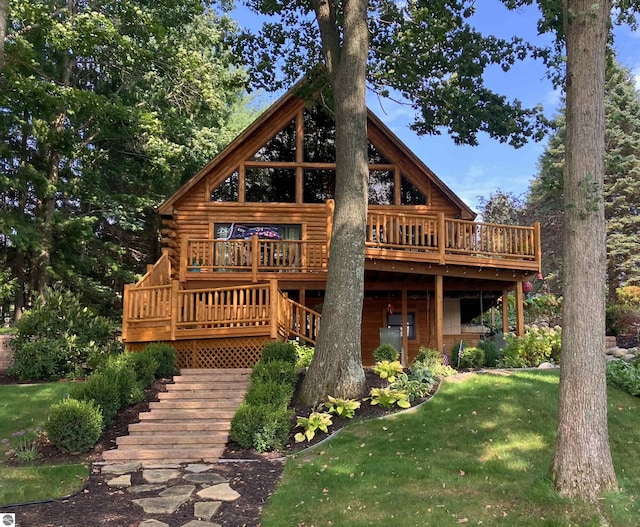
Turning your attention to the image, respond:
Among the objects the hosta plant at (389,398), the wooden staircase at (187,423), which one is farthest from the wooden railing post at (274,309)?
the hosta plant at (389,398)

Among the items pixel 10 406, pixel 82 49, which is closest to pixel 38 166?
pixel 82 49

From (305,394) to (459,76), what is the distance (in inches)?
370

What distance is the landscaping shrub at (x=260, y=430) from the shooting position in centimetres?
727

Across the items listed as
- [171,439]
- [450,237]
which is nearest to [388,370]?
[171,439]

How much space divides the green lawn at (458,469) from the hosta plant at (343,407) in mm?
316

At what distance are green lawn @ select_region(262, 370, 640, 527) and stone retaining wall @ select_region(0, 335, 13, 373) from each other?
999cm

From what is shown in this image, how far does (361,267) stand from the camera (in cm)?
908

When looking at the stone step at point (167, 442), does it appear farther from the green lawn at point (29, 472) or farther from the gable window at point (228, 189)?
the gable window at point (228, 189)

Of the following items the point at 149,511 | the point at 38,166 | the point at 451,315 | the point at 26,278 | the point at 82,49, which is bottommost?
the point at 149,511

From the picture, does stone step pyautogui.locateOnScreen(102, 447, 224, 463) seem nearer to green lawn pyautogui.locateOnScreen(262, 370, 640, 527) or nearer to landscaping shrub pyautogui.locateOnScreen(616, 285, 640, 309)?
green lawn pyautogui.locateOnScreen(262, 370, 640, 527)

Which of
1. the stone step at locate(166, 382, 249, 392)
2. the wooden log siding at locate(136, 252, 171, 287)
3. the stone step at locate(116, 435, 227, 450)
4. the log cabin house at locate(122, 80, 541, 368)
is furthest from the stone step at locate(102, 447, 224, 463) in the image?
the wooden log siding at locate(136, 252, 171, 287)

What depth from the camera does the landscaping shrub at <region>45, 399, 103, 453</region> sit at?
7188 mm

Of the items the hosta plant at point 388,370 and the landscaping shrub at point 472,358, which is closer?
the hosta plant at point 388,370

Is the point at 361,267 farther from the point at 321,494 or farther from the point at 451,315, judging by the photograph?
the point at 451,315
